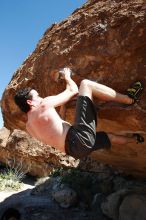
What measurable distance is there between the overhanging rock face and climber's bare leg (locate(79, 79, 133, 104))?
0.29 m

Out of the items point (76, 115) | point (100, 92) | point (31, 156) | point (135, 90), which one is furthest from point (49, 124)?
point (31, 156)

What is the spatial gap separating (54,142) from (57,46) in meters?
2.23

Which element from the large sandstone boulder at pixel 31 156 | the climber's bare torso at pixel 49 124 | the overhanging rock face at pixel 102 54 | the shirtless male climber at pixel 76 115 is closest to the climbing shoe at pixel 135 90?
the shirtless male climber at pixel 76 115

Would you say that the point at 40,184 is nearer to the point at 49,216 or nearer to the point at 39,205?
the point at 39,205

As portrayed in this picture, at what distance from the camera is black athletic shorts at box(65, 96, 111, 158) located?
5.19m

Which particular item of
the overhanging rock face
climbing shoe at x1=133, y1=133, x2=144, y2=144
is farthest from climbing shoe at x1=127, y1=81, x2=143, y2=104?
climbing shoe at x1=133, y1=133, x2=144, y2=144

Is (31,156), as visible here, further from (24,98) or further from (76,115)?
(76,115)

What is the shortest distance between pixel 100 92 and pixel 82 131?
0.70 metres

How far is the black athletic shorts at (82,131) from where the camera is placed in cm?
519

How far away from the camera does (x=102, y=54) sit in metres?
5.92

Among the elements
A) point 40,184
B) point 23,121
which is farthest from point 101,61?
point 40,184

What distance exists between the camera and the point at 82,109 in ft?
17.1

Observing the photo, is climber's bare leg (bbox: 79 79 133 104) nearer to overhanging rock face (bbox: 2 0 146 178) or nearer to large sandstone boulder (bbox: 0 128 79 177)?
overhanging rock face (bbox: 2 0 146 178)

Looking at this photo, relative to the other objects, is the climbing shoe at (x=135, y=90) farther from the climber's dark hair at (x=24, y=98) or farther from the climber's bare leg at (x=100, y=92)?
the climber's dark hair at (x=24, y=98)
